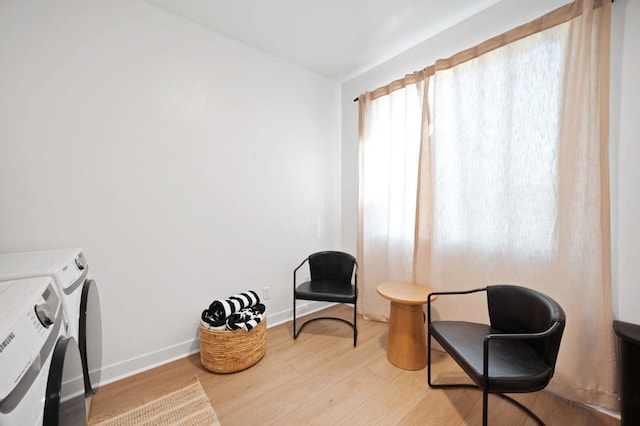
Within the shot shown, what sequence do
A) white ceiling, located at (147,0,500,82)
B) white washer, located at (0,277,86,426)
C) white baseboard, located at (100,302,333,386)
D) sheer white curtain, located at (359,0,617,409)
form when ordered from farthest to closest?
white ceiling, located at (147,0,500,82), white baseboard, located at (100,302,333,386), sheer white curtain, located at (359,0,617,409), white washer, located at (0,277,86,426)

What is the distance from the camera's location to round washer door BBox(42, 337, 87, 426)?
66 centimetres

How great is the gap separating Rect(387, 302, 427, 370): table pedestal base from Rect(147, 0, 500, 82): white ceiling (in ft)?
7.17

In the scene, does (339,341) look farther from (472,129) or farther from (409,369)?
(472,129)

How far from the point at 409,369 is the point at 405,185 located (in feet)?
4.78

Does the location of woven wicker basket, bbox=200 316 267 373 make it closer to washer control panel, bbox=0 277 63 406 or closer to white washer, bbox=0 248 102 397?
white washer, bbox=0 248 102 397

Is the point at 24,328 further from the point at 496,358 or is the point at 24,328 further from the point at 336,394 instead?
the point at 496,358

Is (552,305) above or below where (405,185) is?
below

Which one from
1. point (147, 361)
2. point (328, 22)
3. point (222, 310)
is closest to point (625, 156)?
point (328, 22)

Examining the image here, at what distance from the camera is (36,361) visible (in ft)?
2.12

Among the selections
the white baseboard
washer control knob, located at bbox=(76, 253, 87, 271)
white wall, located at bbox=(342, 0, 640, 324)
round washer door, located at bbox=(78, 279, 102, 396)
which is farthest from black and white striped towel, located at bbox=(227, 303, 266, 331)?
→ white wall, located at bbox=(342, 0, 640, 324)

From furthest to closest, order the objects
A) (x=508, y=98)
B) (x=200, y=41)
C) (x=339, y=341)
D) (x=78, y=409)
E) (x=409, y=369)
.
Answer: (x=339, y=341) < (x=200, y=41) < (x=409, y=369) < (x=508, y=98) < (x=78, y=409)

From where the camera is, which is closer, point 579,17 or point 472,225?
point 579,17

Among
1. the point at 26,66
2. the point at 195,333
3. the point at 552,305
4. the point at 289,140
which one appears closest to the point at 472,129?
the point at 552,305

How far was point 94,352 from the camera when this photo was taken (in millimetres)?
1298
